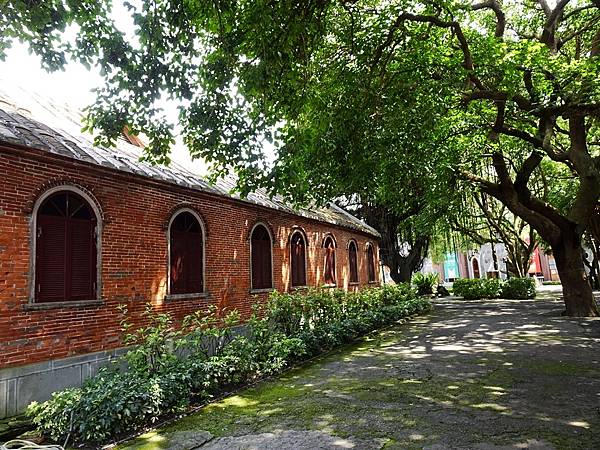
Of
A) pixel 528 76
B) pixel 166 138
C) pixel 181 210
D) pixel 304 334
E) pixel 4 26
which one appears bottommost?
pixel 304 334

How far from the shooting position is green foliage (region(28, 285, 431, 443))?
17.4 feet

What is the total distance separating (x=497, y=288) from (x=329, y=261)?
53.7ft

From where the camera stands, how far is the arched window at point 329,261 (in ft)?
59.1

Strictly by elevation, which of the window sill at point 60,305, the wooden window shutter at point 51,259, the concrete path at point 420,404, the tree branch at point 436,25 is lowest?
the concrete path at point 420,404

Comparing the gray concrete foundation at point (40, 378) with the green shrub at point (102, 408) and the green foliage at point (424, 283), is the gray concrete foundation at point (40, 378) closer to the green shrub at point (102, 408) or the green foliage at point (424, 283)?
the green shrub at point (102, 408)

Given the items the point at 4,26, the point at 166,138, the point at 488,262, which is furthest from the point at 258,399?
the point at 488,262

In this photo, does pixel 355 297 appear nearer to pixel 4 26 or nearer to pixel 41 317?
pixel 41 317

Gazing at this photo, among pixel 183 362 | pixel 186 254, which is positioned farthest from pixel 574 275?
pixel 183 362

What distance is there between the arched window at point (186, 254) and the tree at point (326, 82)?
2552 mm

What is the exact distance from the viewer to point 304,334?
403 inches

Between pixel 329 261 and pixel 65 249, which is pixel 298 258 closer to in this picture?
pixel 329 261

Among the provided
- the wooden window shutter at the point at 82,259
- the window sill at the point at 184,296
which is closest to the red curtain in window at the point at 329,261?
the window sill at the point at 184,296

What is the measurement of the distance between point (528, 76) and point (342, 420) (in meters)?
9.37

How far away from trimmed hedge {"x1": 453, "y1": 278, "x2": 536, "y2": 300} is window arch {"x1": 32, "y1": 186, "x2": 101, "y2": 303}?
26434 mm
